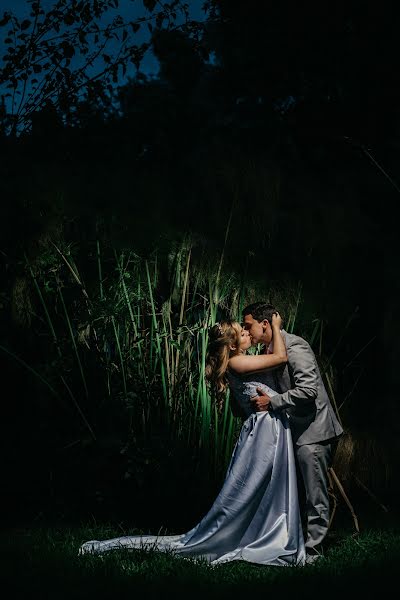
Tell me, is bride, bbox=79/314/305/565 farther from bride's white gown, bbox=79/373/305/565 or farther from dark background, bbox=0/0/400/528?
dark background, bbox=0/0/400/528

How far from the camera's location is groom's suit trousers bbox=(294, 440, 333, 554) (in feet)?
14.7

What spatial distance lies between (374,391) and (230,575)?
9.99 ft

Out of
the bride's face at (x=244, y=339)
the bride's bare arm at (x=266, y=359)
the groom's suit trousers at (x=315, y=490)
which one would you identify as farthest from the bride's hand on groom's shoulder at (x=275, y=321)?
the groom's suit trousers at (x=315, y=490)

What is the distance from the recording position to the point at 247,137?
26.3ft

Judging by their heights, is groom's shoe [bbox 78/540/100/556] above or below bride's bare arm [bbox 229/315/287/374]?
below

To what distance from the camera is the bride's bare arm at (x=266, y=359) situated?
4543mm

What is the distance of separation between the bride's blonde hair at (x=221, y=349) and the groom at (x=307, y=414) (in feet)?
0.31

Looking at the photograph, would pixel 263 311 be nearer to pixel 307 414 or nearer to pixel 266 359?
pixel 266 359

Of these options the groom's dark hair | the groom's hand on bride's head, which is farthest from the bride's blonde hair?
the groom's hand on bride's head

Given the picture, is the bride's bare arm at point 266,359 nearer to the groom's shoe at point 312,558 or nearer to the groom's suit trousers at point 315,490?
the groom's suit trousers at point 315,490

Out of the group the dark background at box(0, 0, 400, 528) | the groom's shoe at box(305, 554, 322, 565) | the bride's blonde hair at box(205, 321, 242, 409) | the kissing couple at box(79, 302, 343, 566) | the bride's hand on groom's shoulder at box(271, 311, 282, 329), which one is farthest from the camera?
the dark background at box(0, 0, 400, 528)

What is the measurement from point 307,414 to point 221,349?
2.08ft

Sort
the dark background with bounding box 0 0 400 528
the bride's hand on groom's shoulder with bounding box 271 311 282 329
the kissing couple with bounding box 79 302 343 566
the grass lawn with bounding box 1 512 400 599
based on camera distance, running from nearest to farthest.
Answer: the grass lawn with bounding box 1 512 400 599 < the kissing couple with bounding box 79 302 343 566 < the bride's hand on groom's shoulder with bounding box 271 311 282 329 < the dark background with bounding box 0 0 400 528

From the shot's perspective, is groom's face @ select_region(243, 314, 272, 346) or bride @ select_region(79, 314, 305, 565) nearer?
bride @ select_region(79, 314, 305, 565)
